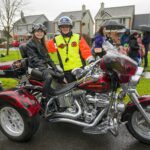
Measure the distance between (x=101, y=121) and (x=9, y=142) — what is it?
1.49 metres

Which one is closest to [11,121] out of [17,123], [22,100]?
[17,123]

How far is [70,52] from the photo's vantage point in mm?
4992

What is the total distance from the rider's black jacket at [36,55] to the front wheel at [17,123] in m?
0.78

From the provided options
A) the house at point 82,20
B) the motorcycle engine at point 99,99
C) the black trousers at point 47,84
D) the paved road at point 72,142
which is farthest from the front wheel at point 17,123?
the house at point 82,20

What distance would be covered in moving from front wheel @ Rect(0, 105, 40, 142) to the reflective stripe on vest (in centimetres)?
154

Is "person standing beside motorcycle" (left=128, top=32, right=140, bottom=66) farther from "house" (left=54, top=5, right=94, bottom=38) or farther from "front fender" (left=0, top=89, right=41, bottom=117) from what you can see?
"house" (left=54, top=5, right=94, bottom=38)

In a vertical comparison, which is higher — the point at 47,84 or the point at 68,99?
the point at 47,84

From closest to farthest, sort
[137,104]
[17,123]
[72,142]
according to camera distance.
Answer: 1. [137,104]
2. [72,142]
3. [17,123]

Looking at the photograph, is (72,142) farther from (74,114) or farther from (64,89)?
(64,89)

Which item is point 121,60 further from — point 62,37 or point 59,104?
point 62,37

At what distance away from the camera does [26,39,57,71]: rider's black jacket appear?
4168mm

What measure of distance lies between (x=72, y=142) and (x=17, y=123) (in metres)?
0.93

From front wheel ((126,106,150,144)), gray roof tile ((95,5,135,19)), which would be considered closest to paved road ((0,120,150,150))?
front wheel ((126,106,150,144))

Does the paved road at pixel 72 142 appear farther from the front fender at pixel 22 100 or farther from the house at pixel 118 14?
the house at pixel 118 14
